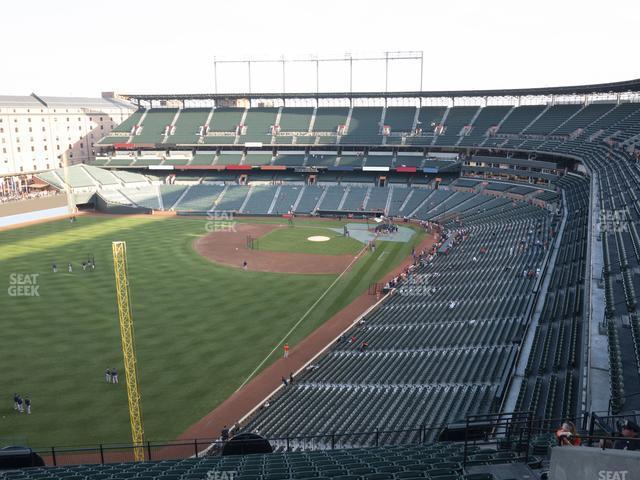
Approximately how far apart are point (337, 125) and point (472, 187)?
2897 centimetres

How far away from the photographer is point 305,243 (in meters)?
58.2

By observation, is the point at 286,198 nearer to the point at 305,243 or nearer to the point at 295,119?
the point at 295,119

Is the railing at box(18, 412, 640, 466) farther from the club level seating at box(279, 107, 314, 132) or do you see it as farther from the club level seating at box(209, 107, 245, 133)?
the club level seating at box(209, 107, 245, 133)

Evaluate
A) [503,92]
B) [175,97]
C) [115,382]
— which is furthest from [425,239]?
[175,97]

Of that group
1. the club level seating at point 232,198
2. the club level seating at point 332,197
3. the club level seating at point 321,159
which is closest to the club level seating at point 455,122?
the club level seating at point 332,197

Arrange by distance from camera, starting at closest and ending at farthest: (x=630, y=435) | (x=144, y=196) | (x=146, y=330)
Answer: (x=630, y=435) → (x=146, y=330) → (x=144, y=196)

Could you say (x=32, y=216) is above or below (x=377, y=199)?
below

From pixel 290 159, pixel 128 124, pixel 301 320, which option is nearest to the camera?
pixel 301 320

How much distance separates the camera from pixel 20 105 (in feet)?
324

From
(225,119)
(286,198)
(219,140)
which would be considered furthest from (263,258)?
(225,119)

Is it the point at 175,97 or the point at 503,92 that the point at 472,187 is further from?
the point at 175,97

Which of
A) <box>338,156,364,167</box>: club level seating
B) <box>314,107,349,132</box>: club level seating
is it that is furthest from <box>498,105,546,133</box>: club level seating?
<box>314,107,349,132</box>: club level seating

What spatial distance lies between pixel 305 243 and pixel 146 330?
28.6m

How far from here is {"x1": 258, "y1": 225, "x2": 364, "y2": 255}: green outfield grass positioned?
54.7 meters
